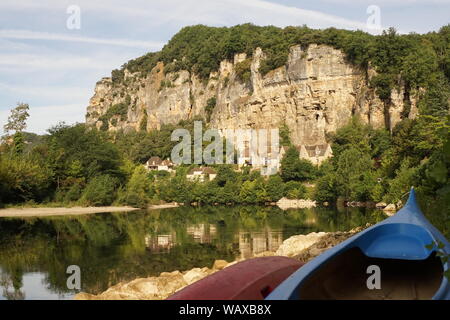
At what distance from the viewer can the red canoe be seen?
683 centimetres

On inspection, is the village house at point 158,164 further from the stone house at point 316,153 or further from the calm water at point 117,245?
the calm water at point 117,245

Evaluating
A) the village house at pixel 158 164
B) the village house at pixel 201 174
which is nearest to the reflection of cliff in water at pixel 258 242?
the village house at pixel 201 174

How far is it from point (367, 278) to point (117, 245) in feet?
55.1

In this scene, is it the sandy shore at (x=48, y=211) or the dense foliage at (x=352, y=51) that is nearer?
the sandy shore at (x=48, y=211)

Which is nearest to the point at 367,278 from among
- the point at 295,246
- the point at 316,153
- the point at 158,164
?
the point at 295,246

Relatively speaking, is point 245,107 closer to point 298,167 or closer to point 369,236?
point 298,167

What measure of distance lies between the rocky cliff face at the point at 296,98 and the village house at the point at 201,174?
1302 cm

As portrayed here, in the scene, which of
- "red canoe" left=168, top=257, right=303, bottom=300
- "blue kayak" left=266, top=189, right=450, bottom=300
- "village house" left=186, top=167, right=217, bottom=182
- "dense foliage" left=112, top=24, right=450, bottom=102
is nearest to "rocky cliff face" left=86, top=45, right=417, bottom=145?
"dense foliage" left=112, top=24, right=450, bottom=102

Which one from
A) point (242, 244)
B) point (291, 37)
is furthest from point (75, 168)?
point (291, 37)

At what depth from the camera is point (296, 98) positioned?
66938 millimetres

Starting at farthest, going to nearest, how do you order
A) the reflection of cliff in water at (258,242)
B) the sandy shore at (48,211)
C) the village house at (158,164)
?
the village house at (158,164) → the sandy shore at (48,211) → the reflection of cliff in water at (258,242)

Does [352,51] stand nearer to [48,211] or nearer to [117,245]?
[48,211]

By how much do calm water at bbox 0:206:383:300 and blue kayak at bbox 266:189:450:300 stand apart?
8.30m

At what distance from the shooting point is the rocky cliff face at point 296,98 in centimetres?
6119
